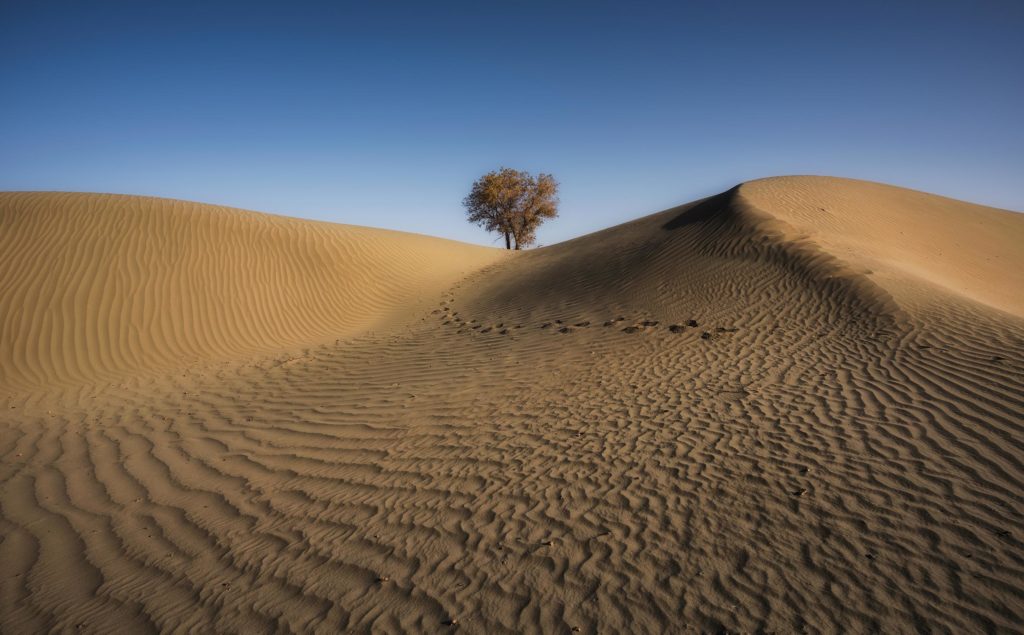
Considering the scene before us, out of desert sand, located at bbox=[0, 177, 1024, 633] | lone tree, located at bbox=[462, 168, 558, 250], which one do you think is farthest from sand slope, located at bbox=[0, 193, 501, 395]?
lone tree, located at bbox=[462, 168, 558, 250]

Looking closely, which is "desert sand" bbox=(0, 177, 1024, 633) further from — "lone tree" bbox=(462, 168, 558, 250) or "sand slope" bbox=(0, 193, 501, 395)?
"lone tree" bbox=(462, 168, 558, 250)

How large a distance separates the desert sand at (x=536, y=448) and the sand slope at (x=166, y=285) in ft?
0.31

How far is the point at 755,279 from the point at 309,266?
13.7m

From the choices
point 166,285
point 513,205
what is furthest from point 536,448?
point 513,205

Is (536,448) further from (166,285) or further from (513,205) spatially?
(513,205)

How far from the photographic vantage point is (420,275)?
768 inches

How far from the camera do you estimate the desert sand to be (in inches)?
142

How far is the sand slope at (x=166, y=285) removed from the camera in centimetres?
1131

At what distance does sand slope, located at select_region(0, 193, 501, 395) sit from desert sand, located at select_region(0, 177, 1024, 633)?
0.09 metres

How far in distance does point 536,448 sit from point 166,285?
12.7 m

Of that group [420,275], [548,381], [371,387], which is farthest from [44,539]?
[420,275]

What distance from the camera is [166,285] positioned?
44.9 feet

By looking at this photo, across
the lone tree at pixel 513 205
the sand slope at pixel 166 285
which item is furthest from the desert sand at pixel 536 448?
the lone tree at pixel 513 205

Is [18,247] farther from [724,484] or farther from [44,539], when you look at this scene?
[724,484]
